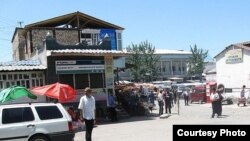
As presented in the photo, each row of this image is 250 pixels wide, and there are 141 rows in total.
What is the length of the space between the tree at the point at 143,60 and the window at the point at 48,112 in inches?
2349

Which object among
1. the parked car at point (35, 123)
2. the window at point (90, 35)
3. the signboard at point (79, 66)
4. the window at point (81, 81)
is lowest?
the parked car at point (35, 123)

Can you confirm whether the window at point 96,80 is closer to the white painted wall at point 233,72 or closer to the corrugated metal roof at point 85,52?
the corrugated metal roof at point 85,52

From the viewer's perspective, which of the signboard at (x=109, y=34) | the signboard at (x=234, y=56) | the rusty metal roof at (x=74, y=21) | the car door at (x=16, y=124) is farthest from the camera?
the signboard at (x=109, y=34)

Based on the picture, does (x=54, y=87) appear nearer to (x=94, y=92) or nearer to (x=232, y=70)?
(x=94, y=92)

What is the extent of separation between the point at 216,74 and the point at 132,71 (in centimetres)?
3388

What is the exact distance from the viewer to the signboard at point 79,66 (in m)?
24.8

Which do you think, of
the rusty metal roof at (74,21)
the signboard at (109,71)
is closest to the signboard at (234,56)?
the rusty metal roof at (74,21)

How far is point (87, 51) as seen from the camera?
25062 millimetres

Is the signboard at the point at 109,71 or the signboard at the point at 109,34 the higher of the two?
the signboard at the point at 109,34

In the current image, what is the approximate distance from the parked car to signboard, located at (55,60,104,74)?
11923 mm

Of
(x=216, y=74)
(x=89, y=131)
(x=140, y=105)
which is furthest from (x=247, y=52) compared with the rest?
(x=89, y=131)

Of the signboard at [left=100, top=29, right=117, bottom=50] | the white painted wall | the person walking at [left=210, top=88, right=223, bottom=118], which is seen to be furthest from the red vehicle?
the person walking at [left=210, top=88, right=223, bottom=118]

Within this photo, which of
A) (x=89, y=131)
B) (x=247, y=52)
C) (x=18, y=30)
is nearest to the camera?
(x=89, y=131)

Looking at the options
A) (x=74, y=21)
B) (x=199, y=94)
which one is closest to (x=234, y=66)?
(x=199, y=94)
